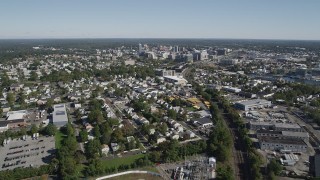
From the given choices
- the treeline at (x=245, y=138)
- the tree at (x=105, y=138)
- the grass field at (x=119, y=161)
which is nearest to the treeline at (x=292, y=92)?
the treeline at (x=245, y=138)

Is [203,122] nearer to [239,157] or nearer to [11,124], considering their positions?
[239,157]

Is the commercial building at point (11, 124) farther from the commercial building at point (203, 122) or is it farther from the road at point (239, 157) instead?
the road at point (239, 157)

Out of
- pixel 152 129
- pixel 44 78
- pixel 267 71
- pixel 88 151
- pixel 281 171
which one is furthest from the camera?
pixel 267 71

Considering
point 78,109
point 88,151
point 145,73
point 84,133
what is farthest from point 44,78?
point 88,151

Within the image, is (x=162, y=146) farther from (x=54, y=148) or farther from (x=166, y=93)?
(x=166, y=93)

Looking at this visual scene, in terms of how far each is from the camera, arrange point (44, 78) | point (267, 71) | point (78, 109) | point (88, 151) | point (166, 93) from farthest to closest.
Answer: point (267, 71)
point (44, 78)
point (166, 93)
point (78, 109)
point (88, 151)

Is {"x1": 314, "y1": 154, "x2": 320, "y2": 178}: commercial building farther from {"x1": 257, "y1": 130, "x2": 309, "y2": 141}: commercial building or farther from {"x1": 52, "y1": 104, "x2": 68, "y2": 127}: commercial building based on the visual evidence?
{"x1": 52, "y1": 104, "x2": 68, "y2": 127}: commercial building

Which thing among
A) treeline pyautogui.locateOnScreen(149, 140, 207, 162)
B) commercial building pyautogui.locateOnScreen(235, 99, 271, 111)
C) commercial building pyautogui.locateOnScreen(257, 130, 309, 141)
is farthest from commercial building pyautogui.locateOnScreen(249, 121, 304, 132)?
treeline pyautogui.locateOnScreen(149, 140, 207, 162)
